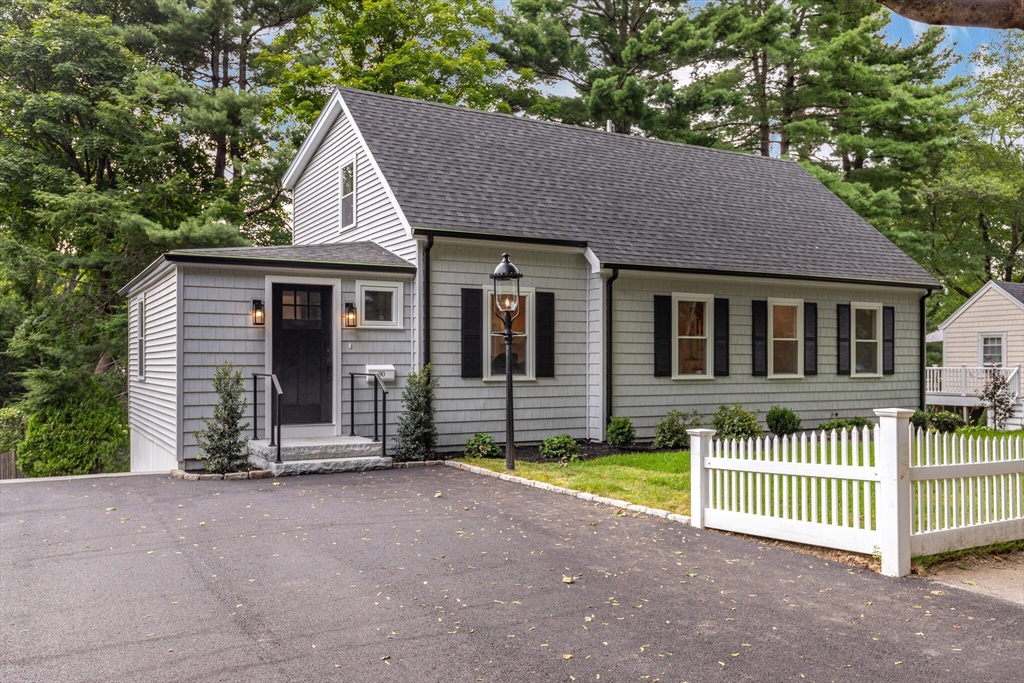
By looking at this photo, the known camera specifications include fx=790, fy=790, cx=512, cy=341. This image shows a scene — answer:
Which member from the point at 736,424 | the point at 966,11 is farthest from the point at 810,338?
the point at 966,11

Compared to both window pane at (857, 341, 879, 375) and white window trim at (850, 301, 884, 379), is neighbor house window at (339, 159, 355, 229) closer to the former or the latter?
white window trim at (850, 301, 884, 379)

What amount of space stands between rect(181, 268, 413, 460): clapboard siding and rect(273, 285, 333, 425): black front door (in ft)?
0.93

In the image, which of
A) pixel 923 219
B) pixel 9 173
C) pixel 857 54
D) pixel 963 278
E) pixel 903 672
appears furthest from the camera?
pixel 963 278

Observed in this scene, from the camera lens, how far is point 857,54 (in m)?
27.8

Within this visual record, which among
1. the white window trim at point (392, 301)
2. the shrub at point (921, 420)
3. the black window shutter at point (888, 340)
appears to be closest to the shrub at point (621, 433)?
the white window trim at point (392, 301)

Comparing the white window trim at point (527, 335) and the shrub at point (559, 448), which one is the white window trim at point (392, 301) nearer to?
the white window trim at point (527, 335)

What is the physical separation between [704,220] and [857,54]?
54.6ft

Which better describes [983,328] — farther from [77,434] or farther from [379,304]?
[77,434]

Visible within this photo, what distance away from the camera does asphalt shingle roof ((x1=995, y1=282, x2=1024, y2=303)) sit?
83.9ft

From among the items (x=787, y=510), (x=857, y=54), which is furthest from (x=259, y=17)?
(x=787, y=510)

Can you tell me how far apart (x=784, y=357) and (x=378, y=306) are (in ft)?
26.4

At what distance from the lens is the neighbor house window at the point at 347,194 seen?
1439 centimetres

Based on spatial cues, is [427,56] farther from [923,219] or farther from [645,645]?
[645,645]

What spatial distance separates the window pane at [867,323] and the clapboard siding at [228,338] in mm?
10006
